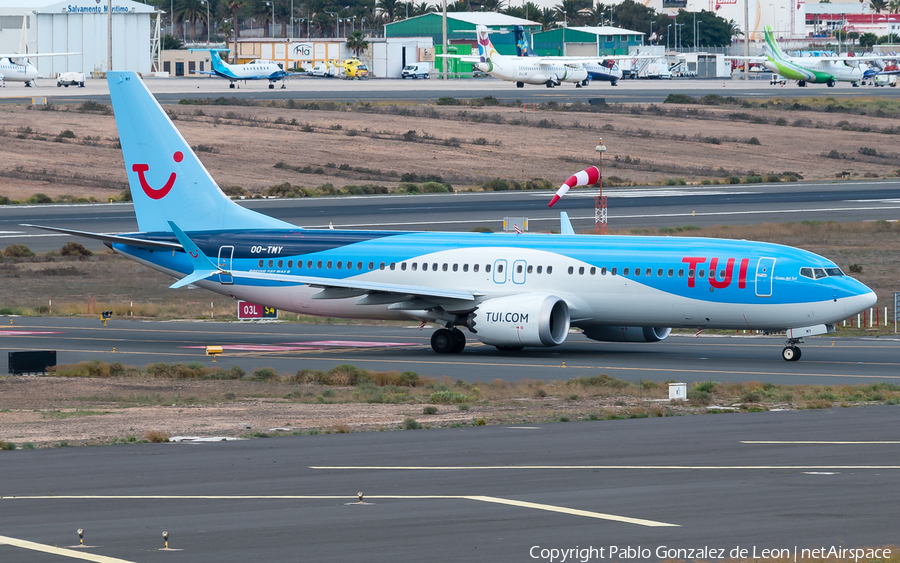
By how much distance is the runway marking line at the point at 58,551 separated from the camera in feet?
52.5

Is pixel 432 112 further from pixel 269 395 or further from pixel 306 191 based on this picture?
pixel 269 395

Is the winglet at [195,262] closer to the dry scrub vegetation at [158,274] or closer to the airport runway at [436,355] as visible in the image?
the airport runway at [436,355]

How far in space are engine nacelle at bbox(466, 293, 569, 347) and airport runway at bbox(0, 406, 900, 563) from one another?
619 inches

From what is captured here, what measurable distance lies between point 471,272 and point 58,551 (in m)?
31.5

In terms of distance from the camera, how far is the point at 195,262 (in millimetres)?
50219

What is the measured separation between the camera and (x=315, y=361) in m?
44.2

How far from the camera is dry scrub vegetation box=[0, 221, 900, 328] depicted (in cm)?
6016

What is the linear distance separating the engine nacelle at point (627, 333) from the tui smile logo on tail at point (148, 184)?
18.3m

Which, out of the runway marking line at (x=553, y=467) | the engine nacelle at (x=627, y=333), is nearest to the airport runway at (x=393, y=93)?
the engine nacelle at (x=627, y=333)

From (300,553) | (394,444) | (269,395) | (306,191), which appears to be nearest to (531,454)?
(394,444)

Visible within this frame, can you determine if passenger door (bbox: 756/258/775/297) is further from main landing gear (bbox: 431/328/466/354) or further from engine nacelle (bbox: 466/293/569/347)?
main landing gear (bbox: 431/328/466/354)

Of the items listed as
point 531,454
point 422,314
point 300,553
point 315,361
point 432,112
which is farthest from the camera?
point 432,112

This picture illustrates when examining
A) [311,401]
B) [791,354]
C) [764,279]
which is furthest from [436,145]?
[311,401]

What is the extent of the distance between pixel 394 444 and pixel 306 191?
79.1 m
